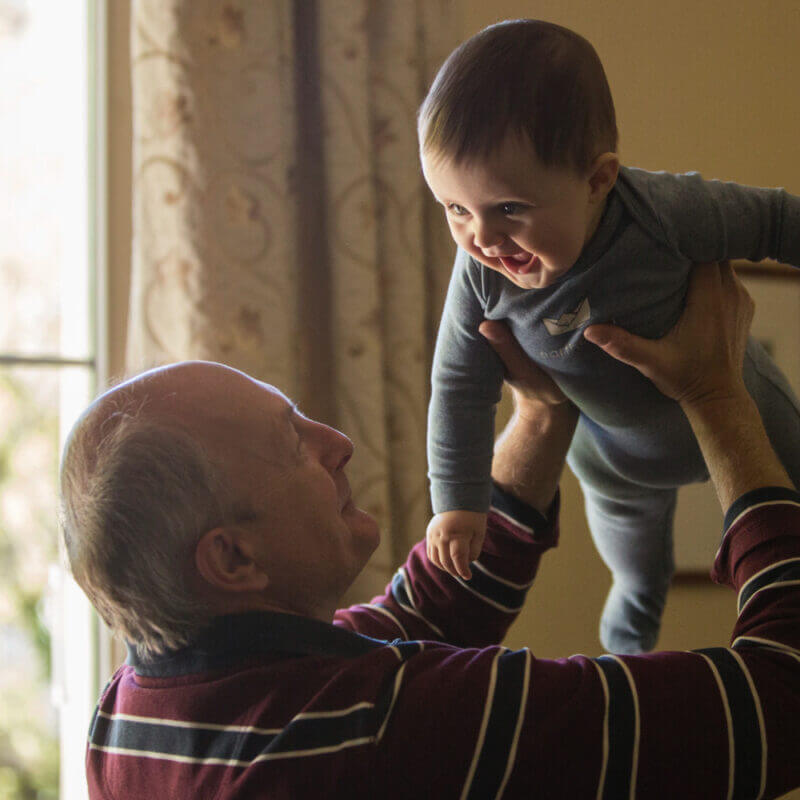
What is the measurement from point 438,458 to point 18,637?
1.23 m

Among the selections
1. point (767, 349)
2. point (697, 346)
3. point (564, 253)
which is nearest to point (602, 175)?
point (564, 253)

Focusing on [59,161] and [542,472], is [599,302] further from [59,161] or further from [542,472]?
[59,161]

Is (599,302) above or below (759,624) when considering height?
Answer: above

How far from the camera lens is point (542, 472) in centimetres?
118

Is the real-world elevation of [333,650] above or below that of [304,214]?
below

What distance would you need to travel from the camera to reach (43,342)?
1.97 meters

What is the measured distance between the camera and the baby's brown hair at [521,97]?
89 centimetres

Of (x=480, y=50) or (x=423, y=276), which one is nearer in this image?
(x=480, y=50)

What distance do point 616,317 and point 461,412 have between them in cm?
24

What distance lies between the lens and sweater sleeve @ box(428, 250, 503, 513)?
1.13 metres

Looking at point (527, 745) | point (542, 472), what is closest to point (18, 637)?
point (542, 472)

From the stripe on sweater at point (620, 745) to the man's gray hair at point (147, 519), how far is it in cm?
39

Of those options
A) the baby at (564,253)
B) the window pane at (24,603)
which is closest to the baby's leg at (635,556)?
the baby at (564,253)

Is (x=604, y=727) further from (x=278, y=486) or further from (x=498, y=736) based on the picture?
(x=278, y=486)
